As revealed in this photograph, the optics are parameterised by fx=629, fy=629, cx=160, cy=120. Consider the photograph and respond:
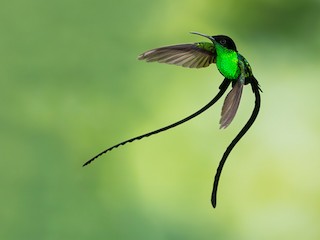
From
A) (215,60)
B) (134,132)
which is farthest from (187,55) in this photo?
(134,132)

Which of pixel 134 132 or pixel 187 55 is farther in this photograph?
pixel 134 132

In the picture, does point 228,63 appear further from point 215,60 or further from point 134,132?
point 134,132

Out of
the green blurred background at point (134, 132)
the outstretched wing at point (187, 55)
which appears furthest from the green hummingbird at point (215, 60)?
the green blurred background at point (134, 132)

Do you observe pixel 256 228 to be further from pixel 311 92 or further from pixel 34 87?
pixel 34 87

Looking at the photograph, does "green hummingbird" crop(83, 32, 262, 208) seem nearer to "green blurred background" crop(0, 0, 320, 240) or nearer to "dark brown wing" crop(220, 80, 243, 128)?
"dark brown wing" crop(220, 80, 243, 128)

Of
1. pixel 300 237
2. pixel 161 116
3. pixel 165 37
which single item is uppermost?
pixel 165 37

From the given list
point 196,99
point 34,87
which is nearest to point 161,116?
point 196,99

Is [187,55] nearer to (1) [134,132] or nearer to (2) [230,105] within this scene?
(2) [230,105]
